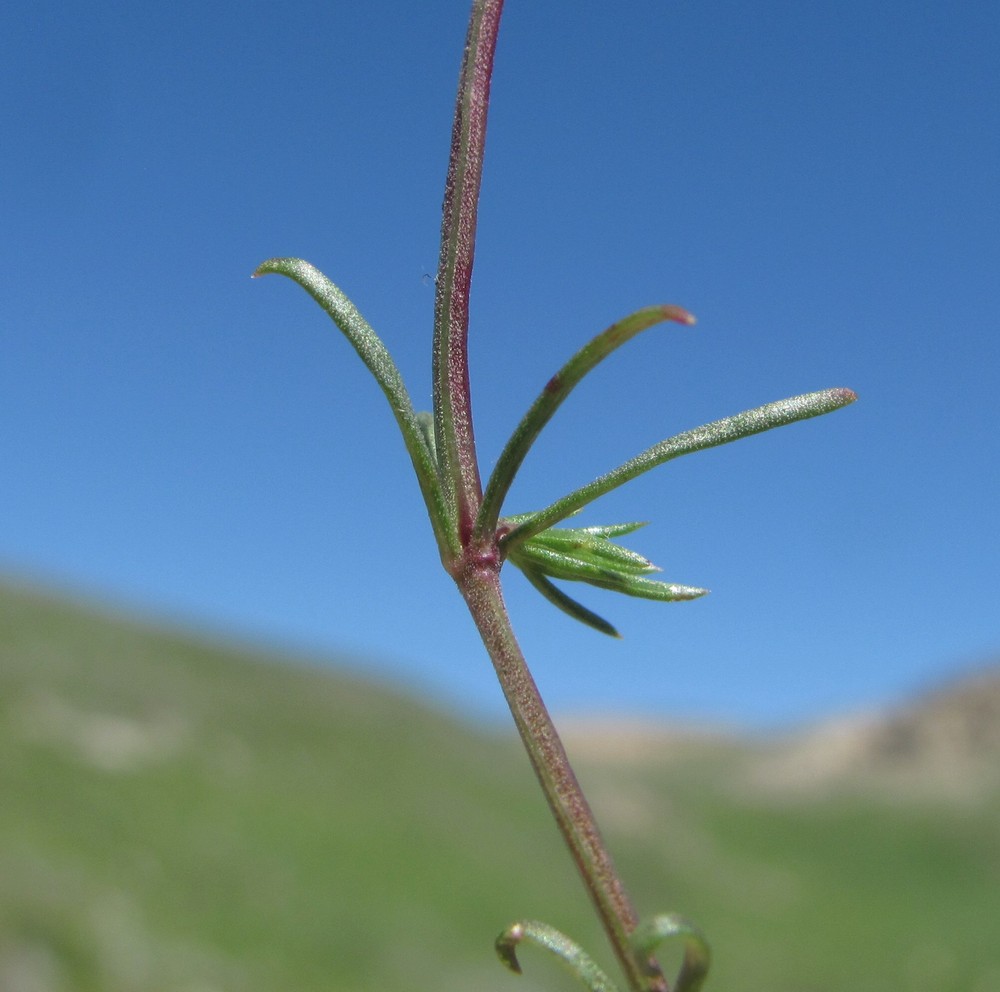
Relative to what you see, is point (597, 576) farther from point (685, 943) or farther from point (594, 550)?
point (685, 943)

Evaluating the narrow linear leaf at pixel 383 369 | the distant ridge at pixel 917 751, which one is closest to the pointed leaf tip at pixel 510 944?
the narrow linear leaf at pixel 383 369

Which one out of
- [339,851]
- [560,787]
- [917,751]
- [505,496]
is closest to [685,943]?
[560,787]

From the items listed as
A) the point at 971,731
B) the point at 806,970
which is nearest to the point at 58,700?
the point at 806,970

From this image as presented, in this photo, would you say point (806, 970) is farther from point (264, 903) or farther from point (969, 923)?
point (264, 903)

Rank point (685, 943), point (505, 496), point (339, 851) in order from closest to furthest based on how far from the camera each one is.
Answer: point (685, 943), point (505, 496), point (339, 851)

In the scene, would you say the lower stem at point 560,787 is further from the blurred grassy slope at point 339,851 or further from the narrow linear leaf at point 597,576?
the blurred grassy slope at point 339,851
